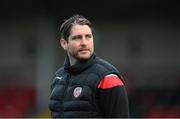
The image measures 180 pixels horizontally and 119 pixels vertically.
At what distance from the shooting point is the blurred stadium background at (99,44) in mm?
17062

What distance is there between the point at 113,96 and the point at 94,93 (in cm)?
11

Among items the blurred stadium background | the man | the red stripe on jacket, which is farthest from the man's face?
the blurred stadium background

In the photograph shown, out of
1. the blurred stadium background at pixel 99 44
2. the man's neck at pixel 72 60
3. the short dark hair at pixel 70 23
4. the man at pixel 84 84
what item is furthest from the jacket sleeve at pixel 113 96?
the blurred stadium background at pixel 99 44

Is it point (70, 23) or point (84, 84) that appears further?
point (70, 23)

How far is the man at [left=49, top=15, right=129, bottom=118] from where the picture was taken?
13.7 feet

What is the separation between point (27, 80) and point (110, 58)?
2171 mm

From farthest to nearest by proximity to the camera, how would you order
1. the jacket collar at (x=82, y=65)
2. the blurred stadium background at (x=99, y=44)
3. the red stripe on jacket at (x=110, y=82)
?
the blurred stadium background at (x=99, y=44), the jacket collar at (x=82, y=65), the red stripe on jacket at (x=110, y=82)

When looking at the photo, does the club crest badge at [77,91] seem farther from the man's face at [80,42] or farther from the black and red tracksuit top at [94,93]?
the man's face at [80,42]

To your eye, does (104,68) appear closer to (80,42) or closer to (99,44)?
(80,42)

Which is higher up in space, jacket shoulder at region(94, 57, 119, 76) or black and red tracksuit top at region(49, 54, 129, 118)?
jacket shoulder at region(94, 57, 119, 76)

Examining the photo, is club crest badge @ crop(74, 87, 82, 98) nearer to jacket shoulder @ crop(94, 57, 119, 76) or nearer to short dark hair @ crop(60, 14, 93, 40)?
jacket shoulder @ crop(94, 57, 119, 76)

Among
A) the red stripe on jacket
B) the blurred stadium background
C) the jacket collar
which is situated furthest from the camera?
the blurred stadium background

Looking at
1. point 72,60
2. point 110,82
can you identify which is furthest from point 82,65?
point 110,82

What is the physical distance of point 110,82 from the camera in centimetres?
417
